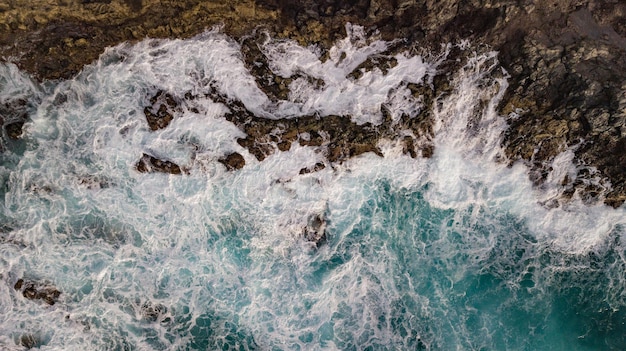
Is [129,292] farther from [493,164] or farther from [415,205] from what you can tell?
[493,164]

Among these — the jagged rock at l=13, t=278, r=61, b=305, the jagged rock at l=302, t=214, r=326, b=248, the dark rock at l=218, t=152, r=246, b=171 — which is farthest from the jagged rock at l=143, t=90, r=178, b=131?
the jagged rock at l=13, t=278, r=61, b=305

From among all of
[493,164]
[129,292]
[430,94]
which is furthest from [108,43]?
[493,164]

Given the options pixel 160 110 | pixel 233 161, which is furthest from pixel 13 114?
pixel 233 161

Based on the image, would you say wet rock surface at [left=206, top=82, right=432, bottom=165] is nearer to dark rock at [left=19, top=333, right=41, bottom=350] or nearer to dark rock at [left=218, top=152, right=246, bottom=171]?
dark rock at [left=218, top=152, right=246, bottom=171]

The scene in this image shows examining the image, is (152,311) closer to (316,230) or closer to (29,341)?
(29,341)

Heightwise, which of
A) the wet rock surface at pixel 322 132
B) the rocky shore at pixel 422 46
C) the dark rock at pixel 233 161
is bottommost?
the dark rock at pixel 233 161

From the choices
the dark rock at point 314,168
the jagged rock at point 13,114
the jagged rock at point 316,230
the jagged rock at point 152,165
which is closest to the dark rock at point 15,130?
the jagged rock at point 13,114

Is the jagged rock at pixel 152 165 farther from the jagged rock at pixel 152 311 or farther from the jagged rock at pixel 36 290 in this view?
the jagged rock at pixel 36 290
